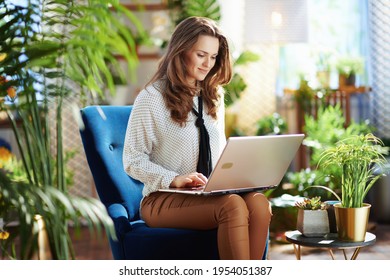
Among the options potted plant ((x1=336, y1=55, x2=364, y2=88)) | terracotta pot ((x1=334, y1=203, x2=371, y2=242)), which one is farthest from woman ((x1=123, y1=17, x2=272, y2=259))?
potted plant ((x1=336, y1=55, x2=364, y2=88))

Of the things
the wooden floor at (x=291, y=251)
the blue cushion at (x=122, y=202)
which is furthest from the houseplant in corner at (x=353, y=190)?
the wooden floor at (x=291, y=251)

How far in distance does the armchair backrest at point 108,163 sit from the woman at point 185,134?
0.13 m

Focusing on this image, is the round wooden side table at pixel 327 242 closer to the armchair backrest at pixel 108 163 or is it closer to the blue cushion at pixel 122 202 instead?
the blue cushion at pixel 122 202

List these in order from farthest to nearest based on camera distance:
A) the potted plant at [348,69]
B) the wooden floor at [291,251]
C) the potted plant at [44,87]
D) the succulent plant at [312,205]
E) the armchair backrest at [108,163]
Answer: the potted plant at [348,69] → the wooden floor at [291,251] → the armchair backrest at [108,163] → the succulent plant at [312,205] → the potted plant at [44,87]

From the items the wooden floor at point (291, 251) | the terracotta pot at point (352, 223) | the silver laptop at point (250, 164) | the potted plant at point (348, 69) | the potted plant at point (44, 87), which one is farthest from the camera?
the potted plant at point (348, 69)

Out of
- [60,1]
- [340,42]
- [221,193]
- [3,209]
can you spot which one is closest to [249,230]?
[221,193]

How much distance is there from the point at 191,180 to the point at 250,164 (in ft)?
0.74

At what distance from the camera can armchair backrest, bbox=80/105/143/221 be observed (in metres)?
2.77

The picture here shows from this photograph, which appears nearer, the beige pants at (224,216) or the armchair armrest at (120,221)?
the beige pants at (224,216)

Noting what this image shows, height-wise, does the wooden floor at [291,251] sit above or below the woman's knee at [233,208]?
below

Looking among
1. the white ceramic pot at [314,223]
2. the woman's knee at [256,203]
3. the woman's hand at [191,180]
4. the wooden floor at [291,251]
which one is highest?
the woman's hand at [191,180]

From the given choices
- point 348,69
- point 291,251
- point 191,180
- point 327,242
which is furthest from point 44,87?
point 348,69

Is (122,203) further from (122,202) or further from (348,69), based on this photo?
(348,69)

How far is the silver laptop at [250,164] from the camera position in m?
2.35
